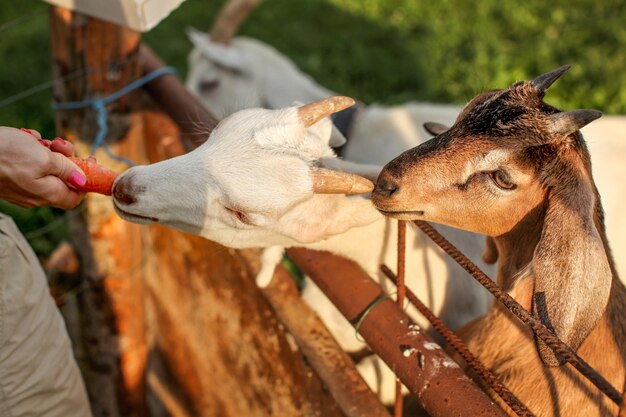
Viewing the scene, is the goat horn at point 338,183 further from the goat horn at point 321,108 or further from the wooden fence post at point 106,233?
the wooden fence post at point 106,233

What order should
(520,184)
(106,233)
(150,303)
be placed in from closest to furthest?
1. (520,184)
2. (106,233)
3. (150,303)

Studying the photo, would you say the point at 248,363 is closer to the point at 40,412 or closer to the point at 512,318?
the point at 40,412

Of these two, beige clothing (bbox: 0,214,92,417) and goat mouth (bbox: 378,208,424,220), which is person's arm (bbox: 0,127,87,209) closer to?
beige clothing (bbox: 0,214,92,417)

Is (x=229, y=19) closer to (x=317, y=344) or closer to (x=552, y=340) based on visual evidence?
(x=317, y=344)

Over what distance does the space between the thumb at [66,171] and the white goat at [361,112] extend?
0.83 metres

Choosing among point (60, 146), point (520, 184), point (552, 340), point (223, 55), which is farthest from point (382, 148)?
point (552, 340)

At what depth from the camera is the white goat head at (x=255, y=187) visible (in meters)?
2.28

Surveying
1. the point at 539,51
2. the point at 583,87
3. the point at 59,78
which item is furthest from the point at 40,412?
the point at 539,51

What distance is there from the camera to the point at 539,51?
6871 mm

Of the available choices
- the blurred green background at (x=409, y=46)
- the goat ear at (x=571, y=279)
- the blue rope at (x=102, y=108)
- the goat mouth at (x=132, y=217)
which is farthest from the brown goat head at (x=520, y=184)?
the blurred green background at (x=409, y=46)

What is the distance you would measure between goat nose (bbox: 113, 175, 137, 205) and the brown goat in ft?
2.44

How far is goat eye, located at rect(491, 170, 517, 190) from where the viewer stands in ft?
7.00

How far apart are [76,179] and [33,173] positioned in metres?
0.16

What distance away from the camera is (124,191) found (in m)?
2.25
